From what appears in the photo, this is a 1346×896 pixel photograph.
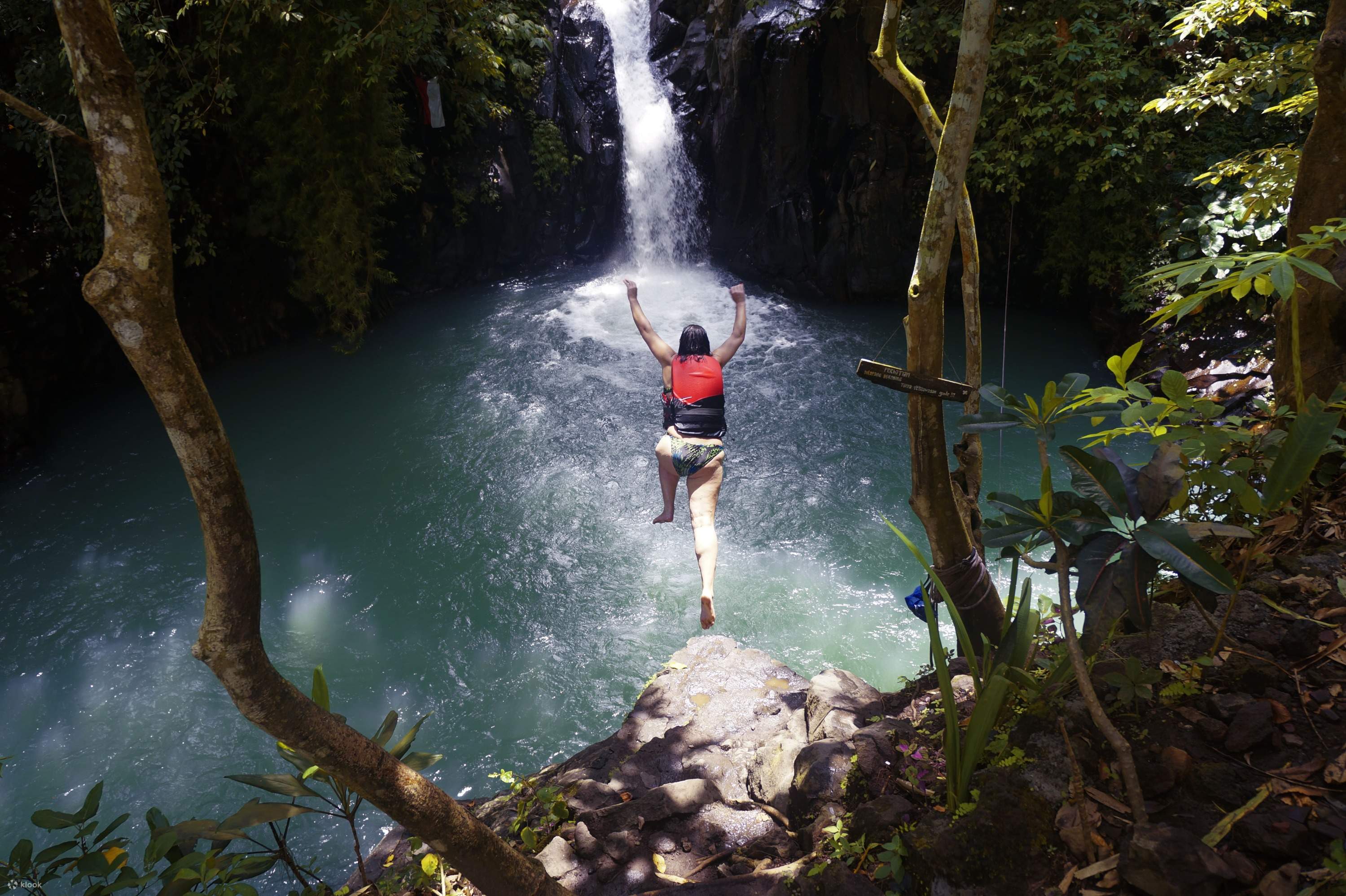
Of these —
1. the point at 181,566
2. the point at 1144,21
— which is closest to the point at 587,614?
the point at 181,566

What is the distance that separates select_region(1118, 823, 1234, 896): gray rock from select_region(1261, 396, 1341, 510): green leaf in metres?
0.75

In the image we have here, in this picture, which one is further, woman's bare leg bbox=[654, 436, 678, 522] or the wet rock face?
the wet rock face

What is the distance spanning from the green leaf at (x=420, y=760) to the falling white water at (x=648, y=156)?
10323mm

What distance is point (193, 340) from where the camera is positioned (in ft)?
27.6

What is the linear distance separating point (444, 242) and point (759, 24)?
5.46 meters

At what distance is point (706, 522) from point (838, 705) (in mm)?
1346

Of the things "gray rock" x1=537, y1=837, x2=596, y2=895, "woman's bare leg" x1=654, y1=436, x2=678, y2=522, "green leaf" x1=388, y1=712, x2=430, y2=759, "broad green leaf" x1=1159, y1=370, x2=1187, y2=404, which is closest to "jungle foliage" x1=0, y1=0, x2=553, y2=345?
"woman's bare leg" x1=654, y1=436, x2=678, y2=522

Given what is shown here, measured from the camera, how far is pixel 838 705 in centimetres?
281

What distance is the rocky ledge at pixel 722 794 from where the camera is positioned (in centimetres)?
211

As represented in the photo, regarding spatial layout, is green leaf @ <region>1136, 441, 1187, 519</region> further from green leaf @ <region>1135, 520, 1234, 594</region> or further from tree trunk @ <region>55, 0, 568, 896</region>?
tree trunk @ <region>55, 0, 568, 896</region>

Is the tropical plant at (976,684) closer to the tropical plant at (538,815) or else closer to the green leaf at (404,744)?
the tropical plant at (538,815)

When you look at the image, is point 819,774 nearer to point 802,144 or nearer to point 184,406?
point 184,406

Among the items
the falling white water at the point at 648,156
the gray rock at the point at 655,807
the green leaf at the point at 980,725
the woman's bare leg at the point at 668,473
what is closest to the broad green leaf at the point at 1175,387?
the green leaf at the point at 980,725

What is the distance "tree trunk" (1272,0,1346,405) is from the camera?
2.40 metres
